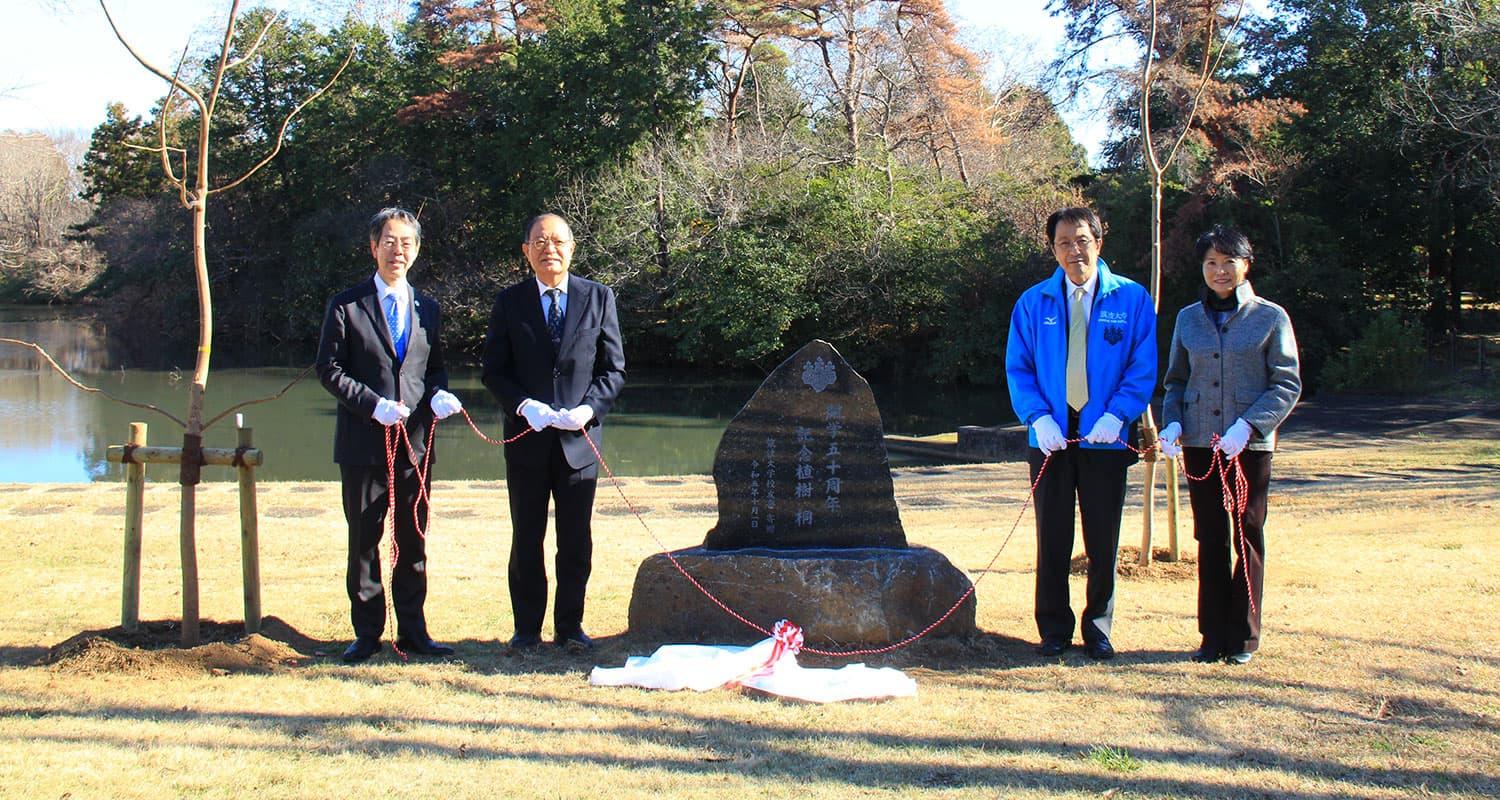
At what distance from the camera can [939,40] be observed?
27.3 meters

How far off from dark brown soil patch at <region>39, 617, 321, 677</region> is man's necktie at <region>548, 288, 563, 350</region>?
1.38m

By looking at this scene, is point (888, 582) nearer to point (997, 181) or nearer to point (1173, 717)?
point (1173, 717)

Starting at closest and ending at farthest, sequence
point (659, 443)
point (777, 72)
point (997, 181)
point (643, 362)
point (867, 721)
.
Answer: point (867, 721) < point (659, 443) < point (997, 181) < point (643, 362) < point (777, 72)

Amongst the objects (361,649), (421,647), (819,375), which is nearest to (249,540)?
(361,649)

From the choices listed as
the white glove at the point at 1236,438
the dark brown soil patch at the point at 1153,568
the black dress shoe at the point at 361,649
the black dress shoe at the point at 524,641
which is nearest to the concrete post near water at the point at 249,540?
the black dress shoe at the point at 361,649

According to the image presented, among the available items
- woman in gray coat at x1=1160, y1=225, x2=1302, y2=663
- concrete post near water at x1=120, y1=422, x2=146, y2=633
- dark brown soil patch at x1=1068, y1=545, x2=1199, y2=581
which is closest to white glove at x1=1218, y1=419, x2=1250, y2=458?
woman in gray coat at x1=1160, y1=225, x2=1302, y2=663

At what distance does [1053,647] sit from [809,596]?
0.86m

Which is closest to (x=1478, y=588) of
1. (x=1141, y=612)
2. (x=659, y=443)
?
(x=1141, y=612)

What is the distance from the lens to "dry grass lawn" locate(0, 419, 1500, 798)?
120 inches

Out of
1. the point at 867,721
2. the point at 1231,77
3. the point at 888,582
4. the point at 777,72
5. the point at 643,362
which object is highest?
the point at 777,72

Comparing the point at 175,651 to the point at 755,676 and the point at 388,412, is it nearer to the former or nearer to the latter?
the point at 388,412

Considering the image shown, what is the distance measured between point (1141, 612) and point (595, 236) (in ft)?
61.2

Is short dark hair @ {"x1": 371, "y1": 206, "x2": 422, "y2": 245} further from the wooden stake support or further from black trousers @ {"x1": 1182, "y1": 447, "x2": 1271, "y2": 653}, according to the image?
black trousers @ {"x1": 1182, "y1": 447, "x2": 1271, "y2": 653}

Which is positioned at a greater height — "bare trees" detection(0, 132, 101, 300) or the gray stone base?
"bare trees" detection(0, 132, 101, 300)
